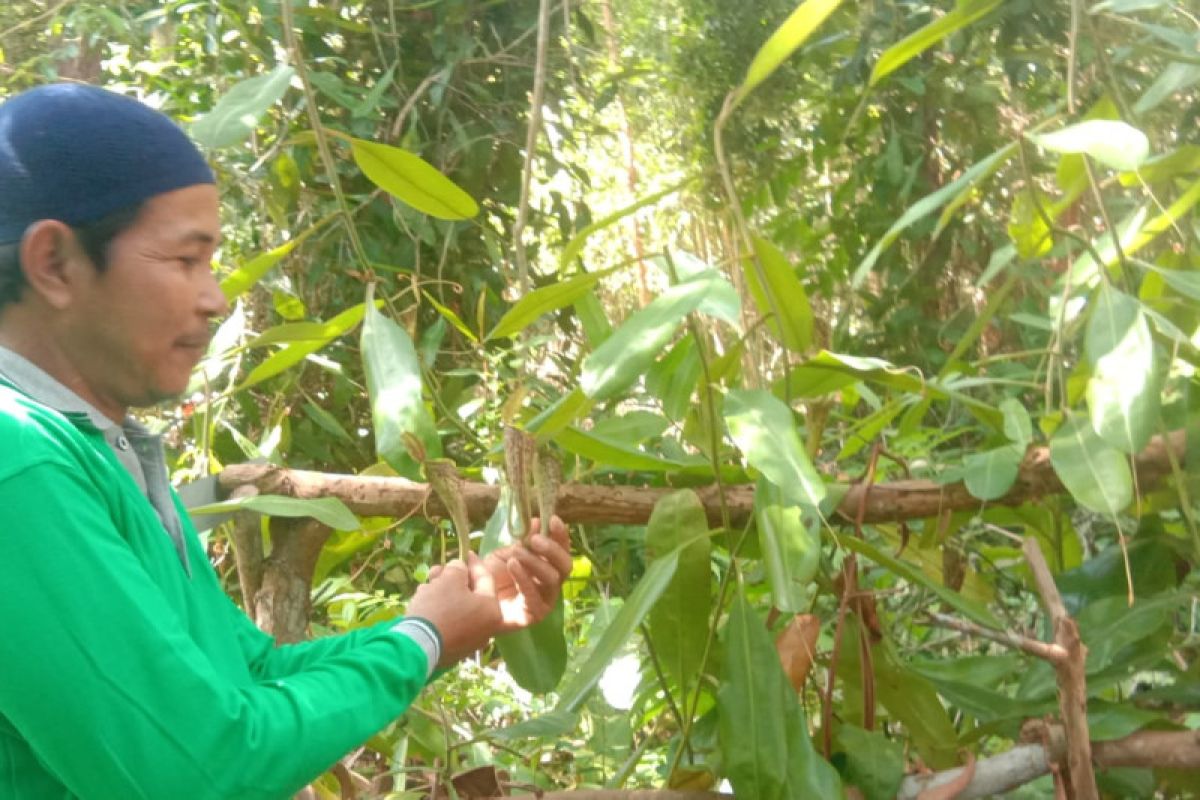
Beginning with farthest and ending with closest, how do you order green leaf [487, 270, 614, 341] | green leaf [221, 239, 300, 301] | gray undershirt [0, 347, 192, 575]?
1. green leaf [221, 239, 300, 301]
2. green leaf [487, 270, 614, 341]
3. gray undershirt [0, 347, 192, 575]

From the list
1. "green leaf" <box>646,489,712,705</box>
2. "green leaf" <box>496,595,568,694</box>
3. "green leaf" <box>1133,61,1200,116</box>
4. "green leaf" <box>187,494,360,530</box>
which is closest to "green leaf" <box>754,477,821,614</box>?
"green leaf" <box>646,489,712,705</box>

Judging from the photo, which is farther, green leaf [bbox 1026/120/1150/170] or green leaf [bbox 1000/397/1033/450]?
green leaf [bbox 1000/397/1033/450]

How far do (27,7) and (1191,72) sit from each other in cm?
198

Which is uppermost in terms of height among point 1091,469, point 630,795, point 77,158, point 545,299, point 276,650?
point 77,158

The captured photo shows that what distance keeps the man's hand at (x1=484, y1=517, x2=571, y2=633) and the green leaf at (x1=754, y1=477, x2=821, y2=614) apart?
137mm

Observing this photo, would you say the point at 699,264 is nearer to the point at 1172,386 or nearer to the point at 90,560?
the point at 1172,386

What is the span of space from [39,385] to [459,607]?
0.27m

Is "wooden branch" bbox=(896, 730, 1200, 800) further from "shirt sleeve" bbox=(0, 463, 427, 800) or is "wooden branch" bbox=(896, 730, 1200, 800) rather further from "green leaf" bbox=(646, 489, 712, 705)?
"shirt sleeve" bbox=(0, 463, 427, 800)

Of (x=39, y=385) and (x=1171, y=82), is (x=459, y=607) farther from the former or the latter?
(x=1171, y=82)

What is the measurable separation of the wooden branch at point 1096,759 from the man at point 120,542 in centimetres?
35

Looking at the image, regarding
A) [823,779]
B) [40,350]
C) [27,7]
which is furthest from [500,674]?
[27,7]

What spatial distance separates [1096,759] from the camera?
2.76 ft

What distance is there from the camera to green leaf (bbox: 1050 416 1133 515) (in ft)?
2.78

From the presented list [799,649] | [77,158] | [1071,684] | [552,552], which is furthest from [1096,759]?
[77,158]
